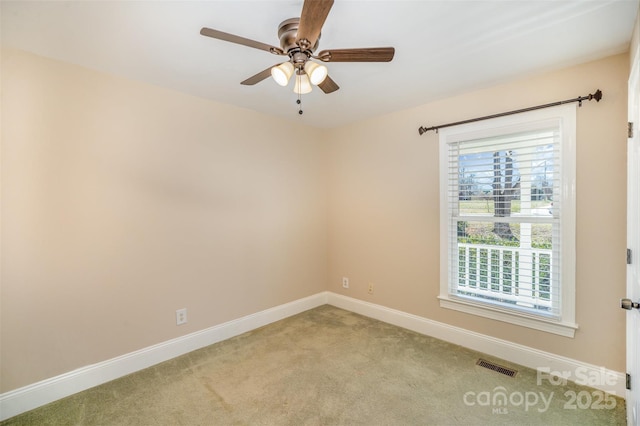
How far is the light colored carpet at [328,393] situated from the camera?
1814 mm

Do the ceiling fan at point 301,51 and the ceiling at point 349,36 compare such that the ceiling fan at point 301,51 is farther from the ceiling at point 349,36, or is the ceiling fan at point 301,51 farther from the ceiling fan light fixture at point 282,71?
the ceiling at point 349,36

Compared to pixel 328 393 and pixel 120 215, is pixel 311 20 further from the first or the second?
pixel 328 393

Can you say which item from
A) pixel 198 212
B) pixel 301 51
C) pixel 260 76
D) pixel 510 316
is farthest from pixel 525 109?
pixel 198 212

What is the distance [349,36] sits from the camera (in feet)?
5.78

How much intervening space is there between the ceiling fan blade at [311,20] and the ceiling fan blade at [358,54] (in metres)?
0.11

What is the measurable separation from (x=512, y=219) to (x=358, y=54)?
1.89 meters

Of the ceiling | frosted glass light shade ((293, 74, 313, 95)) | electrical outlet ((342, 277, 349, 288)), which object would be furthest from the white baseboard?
frosted glass light shade ((293, 74, 313, 95))

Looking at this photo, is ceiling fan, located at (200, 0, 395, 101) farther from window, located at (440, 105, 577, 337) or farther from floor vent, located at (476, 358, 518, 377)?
floor vent, located at (476, 358, 518, 377)

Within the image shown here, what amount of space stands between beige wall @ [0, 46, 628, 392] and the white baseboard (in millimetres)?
62

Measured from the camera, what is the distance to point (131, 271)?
7.70 feet

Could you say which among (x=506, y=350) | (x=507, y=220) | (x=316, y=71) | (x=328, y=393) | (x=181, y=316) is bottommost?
(x=328, y=393)

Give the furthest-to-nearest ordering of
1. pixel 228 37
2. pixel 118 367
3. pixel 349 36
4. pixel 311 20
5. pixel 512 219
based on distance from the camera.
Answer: pixel 512 219, pixel 118 367, pixel 349 36, pixel 228 37, pixel 311 20

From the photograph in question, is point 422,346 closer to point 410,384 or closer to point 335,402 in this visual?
point 410,384

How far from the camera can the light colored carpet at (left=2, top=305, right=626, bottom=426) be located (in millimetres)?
1814
